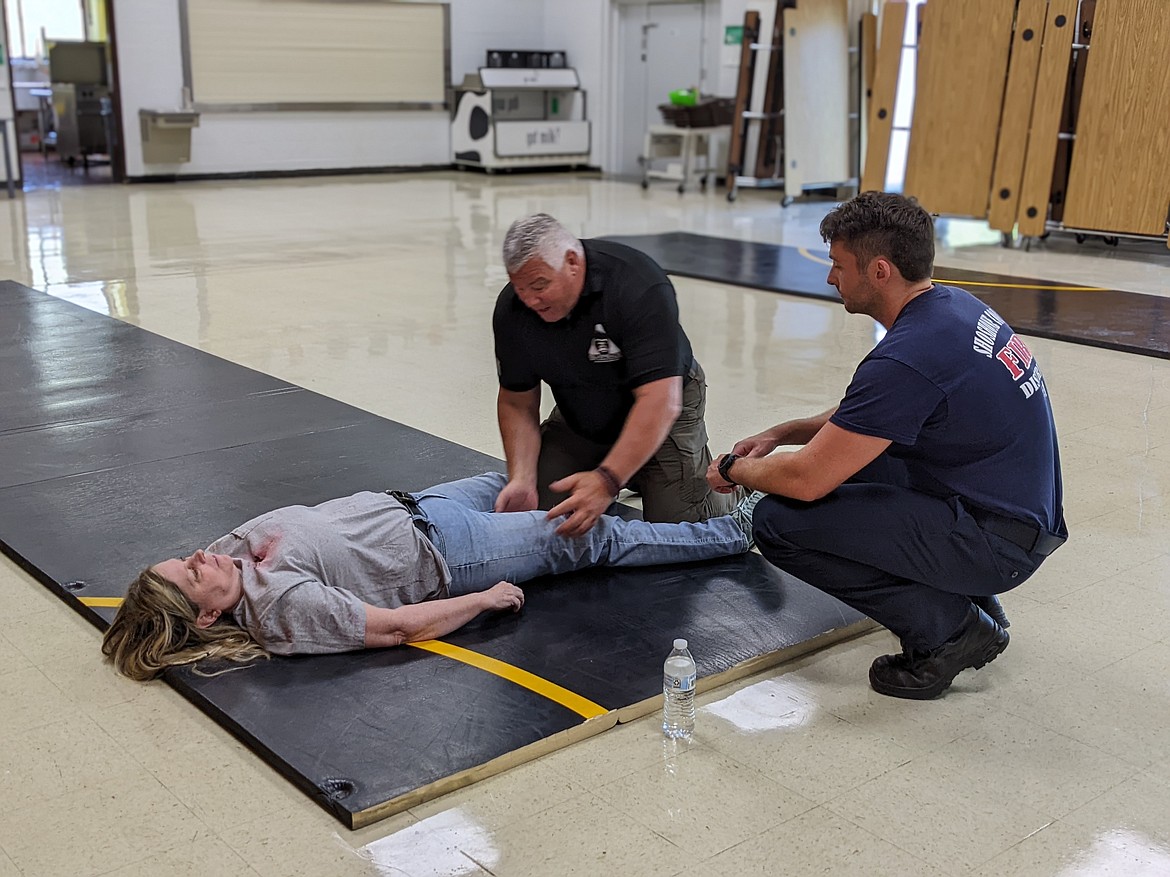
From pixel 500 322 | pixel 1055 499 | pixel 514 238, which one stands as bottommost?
pixel 1055 499

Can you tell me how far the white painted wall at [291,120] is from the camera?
552 inches

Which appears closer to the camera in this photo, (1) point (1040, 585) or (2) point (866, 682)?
(2) point (866, 682)

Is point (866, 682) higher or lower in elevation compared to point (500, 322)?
lower

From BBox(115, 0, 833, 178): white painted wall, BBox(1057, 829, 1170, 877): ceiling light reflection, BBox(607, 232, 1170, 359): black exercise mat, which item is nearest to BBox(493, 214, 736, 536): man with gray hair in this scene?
BBox(1057, 829, 1170, 877): ceiling light reflection

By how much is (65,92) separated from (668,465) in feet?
47.2

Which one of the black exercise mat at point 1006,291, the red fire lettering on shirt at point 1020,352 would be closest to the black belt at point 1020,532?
the red fire lettering on shirt at point 1020,352

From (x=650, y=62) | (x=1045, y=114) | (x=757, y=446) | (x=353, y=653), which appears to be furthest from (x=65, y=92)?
(x=757, y=446)

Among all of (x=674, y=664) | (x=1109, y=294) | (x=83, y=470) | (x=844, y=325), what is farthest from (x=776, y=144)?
(x=674, y=664)

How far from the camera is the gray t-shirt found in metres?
2.65

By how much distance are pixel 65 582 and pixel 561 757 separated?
1496 millimetres

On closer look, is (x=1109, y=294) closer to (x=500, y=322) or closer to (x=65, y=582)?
(x=500, y=322)

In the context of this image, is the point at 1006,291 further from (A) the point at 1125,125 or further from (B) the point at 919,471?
(B) the point at 919,471

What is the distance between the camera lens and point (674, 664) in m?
2.50

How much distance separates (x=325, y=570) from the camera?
270 centimetres
